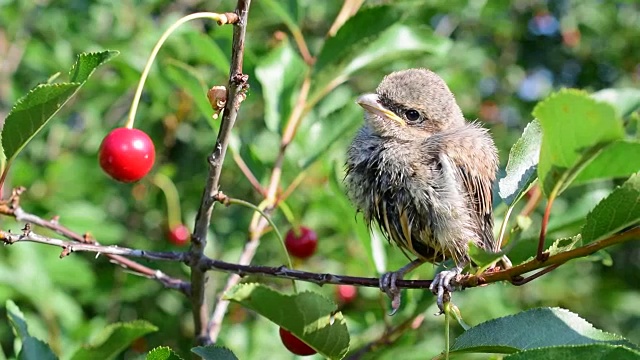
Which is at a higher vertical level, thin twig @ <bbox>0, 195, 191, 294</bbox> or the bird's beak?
the bird's beak

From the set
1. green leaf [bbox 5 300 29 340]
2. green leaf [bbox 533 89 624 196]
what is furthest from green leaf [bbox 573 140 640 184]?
green leaf [bbox 5 300 29 340]

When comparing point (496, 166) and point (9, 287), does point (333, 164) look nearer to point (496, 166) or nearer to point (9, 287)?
point (496, 166)

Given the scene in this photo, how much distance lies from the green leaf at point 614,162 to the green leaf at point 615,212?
0.06 meters

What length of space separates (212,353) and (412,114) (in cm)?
135

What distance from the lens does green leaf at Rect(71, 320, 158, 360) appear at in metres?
2.21

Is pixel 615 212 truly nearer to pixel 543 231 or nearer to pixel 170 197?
pixel 543 231

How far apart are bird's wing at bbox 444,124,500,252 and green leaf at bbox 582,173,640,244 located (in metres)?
0.69

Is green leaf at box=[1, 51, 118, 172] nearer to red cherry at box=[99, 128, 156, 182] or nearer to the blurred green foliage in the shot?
red cherry at box=[99, 128, 156, 182]

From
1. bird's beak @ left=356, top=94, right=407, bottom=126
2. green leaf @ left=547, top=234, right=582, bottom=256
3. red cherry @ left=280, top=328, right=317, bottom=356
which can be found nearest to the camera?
green leaf @ left=547, top=234, right=582, bottom=256

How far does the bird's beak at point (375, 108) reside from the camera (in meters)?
2.77

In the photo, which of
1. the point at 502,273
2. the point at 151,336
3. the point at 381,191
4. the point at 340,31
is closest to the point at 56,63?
the point at 151,336

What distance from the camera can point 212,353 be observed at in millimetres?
1807

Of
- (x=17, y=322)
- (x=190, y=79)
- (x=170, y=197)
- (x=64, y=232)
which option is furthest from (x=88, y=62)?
(x=170, y=197)

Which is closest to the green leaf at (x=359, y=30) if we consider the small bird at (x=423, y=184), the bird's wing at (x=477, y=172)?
the small bird at (x=423, y=184)
